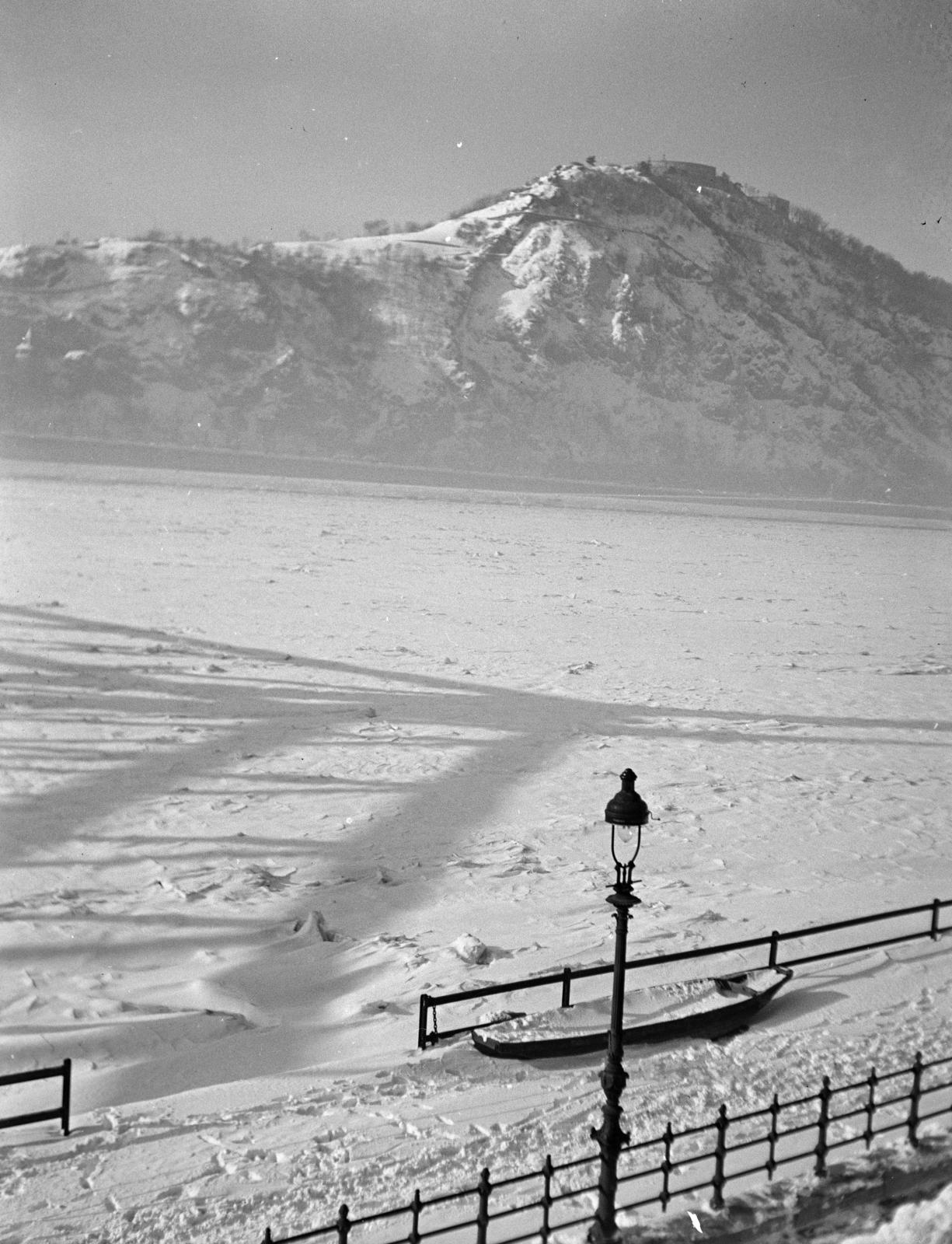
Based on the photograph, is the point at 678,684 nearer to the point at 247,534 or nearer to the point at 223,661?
the point at 223,661

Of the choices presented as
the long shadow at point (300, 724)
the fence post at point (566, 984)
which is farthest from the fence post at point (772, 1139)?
the long shadow at point (300, 724)

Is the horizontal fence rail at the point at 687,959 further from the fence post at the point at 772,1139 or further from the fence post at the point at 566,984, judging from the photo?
the fence post at the point at 772,1139

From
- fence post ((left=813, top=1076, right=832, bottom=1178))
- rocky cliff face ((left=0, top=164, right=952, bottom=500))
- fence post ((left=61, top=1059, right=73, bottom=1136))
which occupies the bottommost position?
fence post ((left=61, top=1059, right=73, bottom=1136))

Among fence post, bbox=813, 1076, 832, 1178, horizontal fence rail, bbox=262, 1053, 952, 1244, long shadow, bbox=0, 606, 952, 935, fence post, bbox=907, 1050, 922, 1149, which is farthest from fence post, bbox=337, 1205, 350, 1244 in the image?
long shadow, bbox=0, 606, 952, 935

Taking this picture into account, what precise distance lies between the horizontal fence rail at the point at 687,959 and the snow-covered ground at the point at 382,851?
11cm

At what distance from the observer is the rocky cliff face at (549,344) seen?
4653 centimetres

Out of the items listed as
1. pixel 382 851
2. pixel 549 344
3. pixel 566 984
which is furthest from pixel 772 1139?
pixel 549 344

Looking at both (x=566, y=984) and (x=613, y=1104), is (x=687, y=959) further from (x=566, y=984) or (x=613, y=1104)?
(x=613, y=1104)

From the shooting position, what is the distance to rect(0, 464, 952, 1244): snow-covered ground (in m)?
4.59

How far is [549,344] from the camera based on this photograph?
5047cm

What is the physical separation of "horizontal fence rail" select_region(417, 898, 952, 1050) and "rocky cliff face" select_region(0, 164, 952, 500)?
1586 inches

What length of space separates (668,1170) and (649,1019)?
1709 millimetres

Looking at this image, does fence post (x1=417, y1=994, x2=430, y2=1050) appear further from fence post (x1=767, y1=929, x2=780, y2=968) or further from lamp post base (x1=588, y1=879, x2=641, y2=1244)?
fence post (x1=767, y1=929, x2=780, y2=968)

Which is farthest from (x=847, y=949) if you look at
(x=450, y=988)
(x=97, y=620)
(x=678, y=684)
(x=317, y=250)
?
(x=317, y=250)
